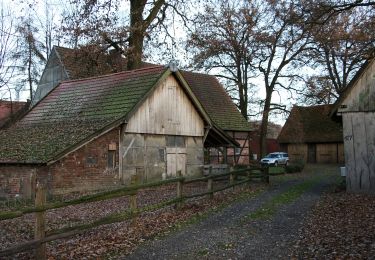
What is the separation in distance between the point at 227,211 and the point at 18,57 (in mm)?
33956

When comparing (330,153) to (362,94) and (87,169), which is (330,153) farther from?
(87,169)

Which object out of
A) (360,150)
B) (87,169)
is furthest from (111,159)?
(360,150)

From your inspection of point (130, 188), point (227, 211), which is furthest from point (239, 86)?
point (130, 188)

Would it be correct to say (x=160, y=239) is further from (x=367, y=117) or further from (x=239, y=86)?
(x=239, y=86)

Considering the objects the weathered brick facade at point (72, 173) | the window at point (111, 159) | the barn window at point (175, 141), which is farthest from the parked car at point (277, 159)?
the weathered brick facade at point (72, 173)

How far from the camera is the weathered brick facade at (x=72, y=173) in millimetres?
18141

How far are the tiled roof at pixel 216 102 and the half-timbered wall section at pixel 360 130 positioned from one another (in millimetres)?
16524

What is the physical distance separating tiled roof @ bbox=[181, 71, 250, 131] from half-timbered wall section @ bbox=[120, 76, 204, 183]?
8618 mm

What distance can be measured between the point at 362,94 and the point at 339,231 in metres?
8.12

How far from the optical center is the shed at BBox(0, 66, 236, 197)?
60.6 ft

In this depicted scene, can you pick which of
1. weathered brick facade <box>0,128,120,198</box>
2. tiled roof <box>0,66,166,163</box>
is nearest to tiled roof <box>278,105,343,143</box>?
tiled roof <box>0,66,166,163</box>

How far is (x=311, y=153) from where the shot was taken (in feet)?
163

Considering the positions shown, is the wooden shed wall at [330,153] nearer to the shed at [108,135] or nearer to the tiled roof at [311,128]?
the tiled roof at [311,128]

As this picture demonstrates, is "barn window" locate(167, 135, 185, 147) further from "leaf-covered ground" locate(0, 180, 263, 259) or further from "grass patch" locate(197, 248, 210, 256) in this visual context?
"grass patch" locate(197, 248, 210, 256)
